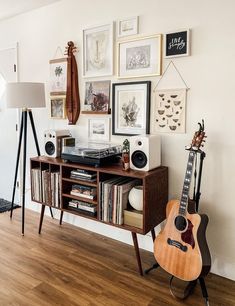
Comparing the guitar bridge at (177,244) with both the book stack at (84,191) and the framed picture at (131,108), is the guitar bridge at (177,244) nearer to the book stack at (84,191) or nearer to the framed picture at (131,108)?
the book stack at (84,191)

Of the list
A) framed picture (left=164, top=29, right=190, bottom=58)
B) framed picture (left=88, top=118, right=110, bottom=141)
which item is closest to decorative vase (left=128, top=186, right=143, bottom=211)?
framed picture (left=88, top=118, right=110, bottom=141)

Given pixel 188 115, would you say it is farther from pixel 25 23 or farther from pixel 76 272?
pixel 25 23

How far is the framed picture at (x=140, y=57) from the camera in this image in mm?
2266

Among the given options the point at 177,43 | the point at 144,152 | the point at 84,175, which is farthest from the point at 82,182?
the point at 177,43

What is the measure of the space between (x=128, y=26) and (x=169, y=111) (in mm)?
834

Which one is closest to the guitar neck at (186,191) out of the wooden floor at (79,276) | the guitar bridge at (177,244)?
the guitar bridge at (177,244)

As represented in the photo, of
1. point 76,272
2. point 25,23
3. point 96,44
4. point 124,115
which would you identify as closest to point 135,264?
point 76,272

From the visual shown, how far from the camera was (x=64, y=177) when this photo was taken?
2525 mm

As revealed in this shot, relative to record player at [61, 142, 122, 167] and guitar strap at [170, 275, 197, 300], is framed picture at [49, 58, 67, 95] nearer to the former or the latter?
record player at [61, 142, 122, 167]

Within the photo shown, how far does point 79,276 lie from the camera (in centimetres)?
210

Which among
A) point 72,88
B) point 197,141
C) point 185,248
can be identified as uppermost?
point 72,88

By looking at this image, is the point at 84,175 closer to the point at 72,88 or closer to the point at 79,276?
the point at 79,276

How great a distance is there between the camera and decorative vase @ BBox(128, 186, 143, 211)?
212 cm

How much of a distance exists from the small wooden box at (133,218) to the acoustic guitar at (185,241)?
200 millimetres
